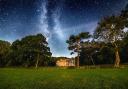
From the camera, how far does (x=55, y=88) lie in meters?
15.5

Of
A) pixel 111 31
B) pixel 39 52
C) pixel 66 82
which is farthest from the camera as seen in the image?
pixel 39 52

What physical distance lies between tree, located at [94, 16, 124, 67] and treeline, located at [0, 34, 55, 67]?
39462mm

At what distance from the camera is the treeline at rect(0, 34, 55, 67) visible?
111000mm

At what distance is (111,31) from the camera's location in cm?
7994

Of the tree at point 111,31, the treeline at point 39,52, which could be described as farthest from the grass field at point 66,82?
the treeline at point 39,52

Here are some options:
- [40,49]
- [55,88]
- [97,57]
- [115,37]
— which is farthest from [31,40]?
[55,88]

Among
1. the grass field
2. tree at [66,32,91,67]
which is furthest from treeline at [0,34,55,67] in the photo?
the grass field

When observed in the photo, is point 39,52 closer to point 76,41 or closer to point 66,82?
point 76,41

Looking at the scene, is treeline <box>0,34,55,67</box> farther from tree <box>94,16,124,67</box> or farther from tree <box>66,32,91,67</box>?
tree <box>94,16,124,67</box>

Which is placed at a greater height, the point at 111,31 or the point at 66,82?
the point at 111,31

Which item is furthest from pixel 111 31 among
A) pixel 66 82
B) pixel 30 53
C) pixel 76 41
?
pixel 66 82

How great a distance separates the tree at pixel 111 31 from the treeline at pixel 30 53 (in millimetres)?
39462

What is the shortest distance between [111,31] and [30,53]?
49.8m

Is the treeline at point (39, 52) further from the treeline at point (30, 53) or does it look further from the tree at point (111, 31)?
the tree at point (111, 31)
